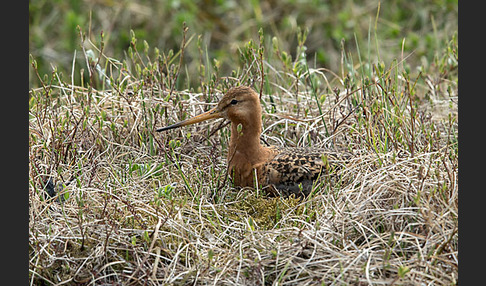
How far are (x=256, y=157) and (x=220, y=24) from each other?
4.41 metres

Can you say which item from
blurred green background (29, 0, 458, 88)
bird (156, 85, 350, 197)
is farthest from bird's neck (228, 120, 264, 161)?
blurred green background (29, 0, 458, 88)

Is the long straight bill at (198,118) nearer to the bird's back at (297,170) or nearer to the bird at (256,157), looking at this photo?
the bird at (256,157)

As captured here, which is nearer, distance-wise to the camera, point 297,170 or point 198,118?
point 297,170

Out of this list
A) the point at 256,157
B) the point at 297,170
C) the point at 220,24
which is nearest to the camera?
the point at 297,170

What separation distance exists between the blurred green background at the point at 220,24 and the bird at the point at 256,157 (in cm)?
364

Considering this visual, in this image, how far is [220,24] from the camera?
8.52 m

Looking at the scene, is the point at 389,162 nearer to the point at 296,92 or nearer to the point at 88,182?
the point at 296,92

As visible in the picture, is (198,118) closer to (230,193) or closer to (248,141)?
(248,141)

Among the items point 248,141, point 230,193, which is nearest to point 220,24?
point 248,141

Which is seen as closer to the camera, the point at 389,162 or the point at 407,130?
the point at 389,162

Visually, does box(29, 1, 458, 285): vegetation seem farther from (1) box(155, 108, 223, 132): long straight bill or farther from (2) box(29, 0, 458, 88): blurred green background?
(2) box(29, 0, 458, 88): blurred green background

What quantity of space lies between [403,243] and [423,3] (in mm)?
5378

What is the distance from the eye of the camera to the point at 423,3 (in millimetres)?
8211

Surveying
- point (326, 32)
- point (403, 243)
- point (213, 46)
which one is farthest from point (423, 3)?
point (403, 243)
